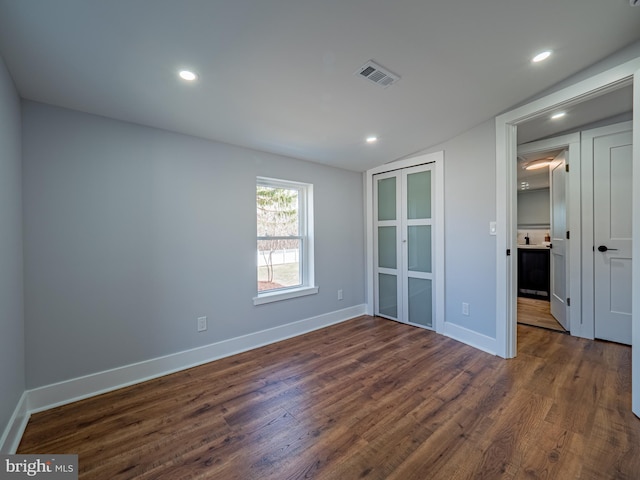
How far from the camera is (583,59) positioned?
76.4 inches

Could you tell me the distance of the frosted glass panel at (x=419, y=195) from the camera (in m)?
3.43

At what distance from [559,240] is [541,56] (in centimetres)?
257

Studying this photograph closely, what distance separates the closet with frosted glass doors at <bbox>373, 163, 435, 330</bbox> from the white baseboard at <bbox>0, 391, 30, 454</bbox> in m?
3.63

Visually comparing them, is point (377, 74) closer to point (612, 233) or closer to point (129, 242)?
point (129, 242)

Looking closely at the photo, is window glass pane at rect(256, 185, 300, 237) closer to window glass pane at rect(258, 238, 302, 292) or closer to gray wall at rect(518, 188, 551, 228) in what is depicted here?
window glass pane at rect(258, 238, 302, 292)

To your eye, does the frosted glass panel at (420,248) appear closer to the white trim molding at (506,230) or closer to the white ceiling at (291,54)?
the white trim molding at (506,230)

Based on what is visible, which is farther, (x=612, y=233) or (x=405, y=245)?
(x=405, y=245)

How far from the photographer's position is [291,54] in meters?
1.65

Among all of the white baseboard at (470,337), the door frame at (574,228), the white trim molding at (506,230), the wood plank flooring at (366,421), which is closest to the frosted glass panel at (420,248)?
the white baseboard at (470,337)

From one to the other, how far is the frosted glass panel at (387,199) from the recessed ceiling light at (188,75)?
2.75 metres

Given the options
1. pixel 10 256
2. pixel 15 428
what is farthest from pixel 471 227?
pixel 15 428

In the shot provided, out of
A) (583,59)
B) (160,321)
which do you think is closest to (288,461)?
(160,321)

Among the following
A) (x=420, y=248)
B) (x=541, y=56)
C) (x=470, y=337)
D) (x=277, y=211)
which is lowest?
(x=470, y=337)

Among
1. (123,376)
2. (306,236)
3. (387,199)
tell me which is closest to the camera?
(123,376)
